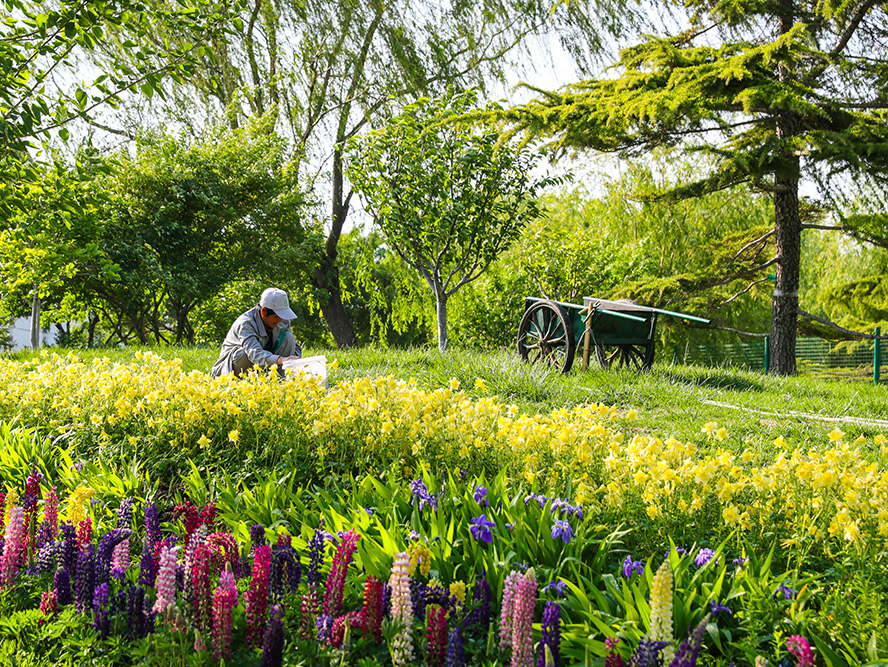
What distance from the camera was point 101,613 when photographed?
1.91 m

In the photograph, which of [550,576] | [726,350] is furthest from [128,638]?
[726,350]

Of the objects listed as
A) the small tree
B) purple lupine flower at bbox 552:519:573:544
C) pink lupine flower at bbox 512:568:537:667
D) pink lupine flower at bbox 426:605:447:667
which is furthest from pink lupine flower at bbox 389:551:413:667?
the small tree

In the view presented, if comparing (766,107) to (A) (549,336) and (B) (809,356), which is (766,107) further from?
(B) (809,356)

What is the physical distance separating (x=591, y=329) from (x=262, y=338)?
14.7 feet

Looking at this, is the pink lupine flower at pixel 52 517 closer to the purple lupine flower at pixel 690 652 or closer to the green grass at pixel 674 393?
the purple lupine flower at pixel 690 652

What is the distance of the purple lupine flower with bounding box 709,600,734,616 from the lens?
71.6 inches

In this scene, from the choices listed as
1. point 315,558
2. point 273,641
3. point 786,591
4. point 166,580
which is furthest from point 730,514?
point 166,580

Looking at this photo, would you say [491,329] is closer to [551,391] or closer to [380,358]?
[380,358]

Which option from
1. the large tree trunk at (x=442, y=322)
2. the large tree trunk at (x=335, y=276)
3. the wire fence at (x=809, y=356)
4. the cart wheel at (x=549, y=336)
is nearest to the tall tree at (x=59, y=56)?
the cart wheel at (x=549, y=336)

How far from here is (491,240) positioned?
11672 mm

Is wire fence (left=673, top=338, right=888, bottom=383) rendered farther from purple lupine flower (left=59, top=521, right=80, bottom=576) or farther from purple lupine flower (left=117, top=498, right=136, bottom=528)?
purple lupine flower (left=59, top=521, right=80, bottom=576)

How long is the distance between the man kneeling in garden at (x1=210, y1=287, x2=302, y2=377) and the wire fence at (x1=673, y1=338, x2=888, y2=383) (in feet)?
40.4

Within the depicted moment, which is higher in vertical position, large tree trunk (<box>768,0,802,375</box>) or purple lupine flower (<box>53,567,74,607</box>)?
large tree trunk (<box>768,0,802,375</box>)

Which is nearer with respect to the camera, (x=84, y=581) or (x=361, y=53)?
(x=84, y=581)
